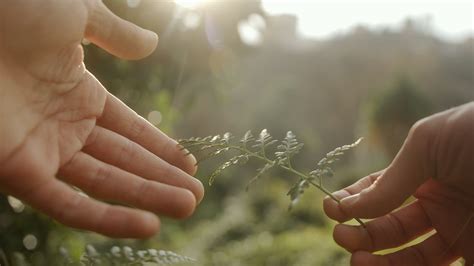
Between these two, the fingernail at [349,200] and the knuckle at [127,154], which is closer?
the fingernail at [349,200]

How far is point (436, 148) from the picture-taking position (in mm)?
1492

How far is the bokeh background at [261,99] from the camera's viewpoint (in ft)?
12.9

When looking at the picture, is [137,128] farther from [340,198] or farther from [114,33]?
[340,198]

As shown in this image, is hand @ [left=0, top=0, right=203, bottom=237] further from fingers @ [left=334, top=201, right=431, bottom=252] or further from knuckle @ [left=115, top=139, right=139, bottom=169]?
fingers @ [left=334, top=201, right=431, bottom=252]

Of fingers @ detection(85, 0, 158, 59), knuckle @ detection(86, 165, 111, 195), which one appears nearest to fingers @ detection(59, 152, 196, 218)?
knuckle @ detection(86, 165, 111, 195)

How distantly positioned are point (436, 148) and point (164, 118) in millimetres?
3233

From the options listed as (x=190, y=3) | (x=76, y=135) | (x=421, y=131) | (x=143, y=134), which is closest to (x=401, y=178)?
(x=421, y=131)

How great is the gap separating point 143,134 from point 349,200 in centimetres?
80

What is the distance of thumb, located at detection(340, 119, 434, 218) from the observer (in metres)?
1.51

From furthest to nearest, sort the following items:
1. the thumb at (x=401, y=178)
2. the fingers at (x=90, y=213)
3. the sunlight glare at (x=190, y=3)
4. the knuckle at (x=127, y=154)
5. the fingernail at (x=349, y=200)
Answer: the sunlight glare at (x=190, y=3) < the knuckle at (x=127, y=154) < the fingernail at (x=349, y=200) < the thumb at (x=401, y=178) < the fingers at (x=90, y=213)

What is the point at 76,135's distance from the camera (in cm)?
179

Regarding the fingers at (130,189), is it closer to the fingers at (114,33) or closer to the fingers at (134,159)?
the fingers at (134,159)

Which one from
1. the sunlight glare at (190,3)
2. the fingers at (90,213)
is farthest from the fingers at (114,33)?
the sunlight glare at (190,3)

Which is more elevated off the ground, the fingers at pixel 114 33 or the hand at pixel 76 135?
the fingers at pixel 114 33
